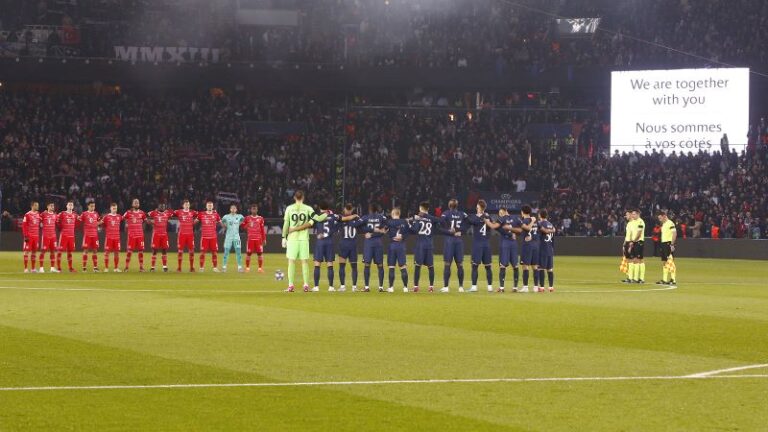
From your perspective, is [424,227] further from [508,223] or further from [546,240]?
[546,240]

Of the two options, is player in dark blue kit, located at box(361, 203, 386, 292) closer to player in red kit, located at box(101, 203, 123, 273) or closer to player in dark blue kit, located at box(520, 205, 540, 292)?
player in dark blue kit, located at box(520, 205, 540, 292)

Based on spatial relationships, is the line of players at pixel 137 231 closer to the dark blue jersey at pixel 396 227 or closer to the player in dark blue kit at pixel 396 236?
the player in dark blue kit at pixel 396 236

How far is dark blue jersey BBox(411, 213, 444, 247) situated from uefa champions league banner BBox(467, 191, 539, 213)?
109ft

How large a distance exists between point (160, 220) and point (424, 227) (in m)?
15.5

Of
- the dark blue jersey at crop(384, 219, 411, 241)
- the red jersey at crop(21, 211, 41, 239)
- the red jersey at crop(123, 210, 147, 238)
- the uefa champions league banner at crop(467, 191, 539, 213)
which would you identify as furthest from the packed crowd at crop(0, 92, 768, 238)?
the dark blue jersey at crop(384, 219, 411, 241)

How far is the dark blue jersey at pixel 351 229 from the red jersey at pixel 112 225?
14.1 metres

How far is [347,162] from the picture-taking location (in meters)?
65.1

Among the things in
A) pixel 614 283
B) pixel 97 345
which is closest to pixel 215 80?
pixel 614 283

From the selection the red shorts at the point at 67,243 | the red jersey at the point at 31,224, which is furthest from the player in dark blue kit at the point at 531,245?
the red jersey at the point at 31,224

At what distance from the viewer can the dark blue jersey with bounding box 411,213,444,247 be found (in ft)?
94.8

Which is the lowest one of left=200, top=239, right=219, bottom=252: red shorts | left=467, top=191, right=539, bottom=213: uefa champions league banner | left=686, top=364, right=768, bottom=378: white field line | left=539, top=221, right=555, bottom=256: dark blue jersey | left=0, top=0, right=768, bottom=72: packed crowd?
left=686, top=364, right=768, bottom=378: white field line

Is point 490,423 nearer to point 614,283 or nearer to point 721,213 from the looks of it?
point 614,283

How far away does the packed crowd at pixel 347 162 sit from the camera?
60562 millimetres

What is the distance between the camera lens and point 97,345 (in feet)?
56.2
